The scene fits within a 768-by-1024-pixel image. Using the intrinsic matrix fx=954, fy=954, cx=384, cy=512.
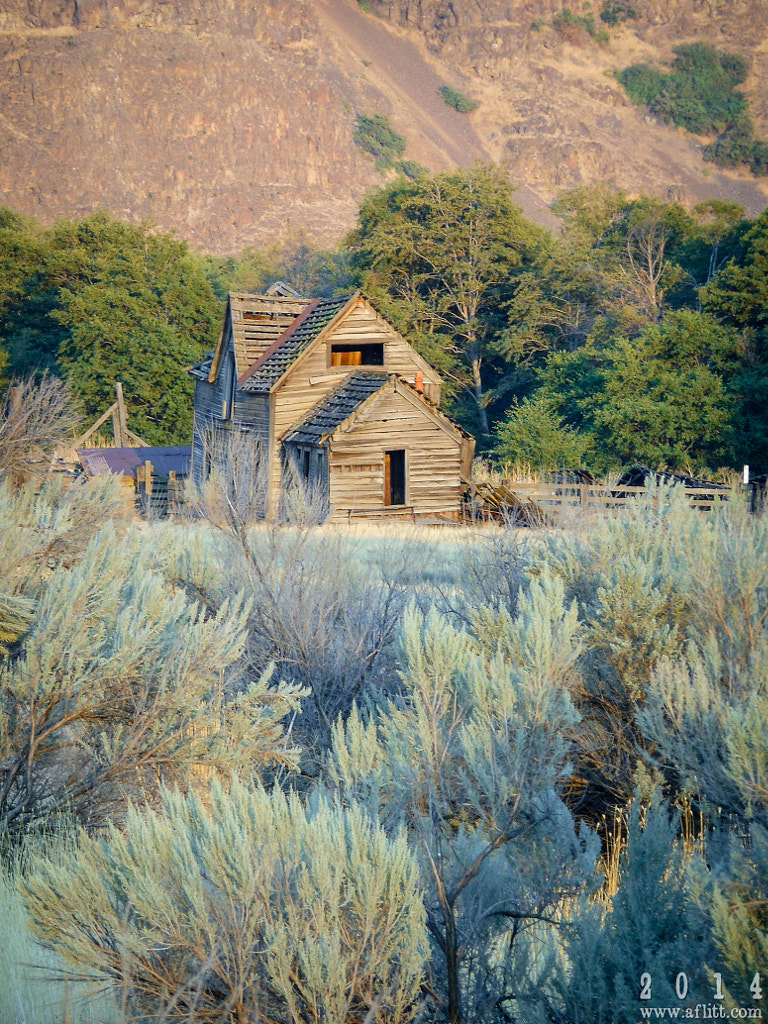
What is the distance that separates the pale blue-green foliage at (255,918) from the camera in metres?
3.16

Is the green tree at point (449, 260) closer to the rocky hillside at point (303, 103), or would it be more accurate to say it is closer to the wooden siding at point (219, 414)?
the wooden siding at point (219, 414)

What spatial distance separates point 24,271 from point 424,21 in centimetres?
11733

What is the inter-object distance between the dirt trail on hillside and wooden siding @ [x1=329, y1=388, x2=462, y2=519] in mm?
96025

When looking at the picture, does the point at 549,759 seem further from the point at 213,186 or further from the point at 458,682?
the point at 213,186

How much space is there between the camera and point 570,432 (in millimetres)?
32031

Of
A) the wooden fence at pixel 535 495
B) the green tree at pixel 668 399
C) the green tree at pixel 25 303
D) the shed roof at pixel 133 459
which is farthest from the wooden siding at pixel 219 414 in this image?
the green tree at pixel 25 303

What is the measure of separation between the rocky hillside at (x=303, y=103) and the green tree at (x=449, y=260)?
209 feet

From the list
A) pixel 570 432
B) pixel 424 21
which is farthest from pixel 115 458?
pixel 424 21

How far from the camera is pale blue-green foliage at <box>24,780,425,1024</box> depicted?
316cm

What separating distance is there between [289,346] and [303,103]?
106993mm

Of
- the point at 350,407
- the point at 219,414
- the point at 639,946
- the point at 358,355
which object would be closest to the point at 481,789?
the point at 639,946

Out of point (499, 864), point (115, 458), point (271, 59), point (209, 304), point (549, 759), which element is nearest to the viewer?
point (499, 864)

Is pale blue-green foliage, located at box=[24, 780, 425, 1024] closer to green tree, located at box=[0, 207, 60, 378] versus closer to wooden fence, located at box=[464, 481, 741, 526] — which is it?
wooden fence, located at box=[464, 481, 741, 526]

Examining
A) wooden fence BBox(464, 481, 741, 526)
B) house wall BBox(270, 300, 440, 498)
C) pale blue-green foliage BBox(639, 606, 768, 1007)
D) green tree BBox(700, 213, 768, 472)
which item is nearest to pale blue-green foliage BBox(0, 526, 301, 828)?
pale blue-green foliage BBox(639, 606, 768, 1007)
